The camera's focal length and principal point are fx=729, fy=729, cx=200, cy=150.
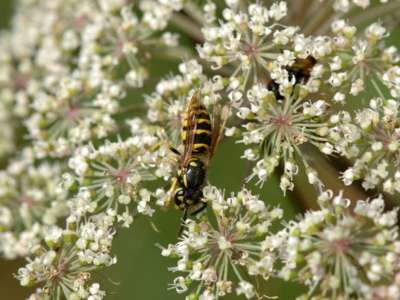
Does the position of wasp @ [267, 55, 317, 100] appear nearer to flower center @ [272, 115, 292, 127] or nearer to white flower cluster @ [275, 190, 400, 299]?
flower center @ [272, 115, 292, 127]

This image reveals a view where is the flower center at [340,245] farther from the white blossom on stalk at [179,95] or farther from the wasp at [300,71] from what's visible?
the white blossom on stalk at [179,95]

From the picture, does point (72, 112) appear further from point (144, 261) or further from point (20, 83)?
point (144, 261)

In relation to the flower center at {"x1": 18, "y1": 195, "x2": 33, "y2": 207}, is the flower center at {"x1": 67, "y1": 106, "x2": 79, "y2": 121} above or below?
above

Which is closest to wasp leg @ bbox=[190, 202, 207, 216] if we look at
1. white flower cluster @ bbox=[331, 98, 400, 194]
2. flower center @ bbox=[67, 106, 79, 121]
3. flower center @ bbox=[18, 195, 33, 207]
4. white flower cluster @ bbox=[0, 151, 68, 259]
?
white flower cluster @ bbox=[331, 98, 400, 194]

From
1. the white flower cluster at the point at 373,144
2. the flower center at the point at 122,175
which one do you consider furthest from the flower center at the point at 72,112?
the white flower cluster at the point at 373,144

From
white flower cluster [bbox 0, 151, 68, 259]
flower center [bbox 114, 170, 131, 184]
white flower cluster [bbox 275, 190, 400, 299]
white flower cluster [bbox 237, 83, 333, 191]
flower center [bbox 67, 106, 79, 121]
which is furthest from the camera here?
flower center [bbox 67, 106, 79, 121]

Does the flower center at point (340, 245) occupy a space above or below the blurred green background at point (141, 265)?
below

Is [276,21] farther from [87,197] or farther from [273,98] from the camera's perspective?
[87,197]
